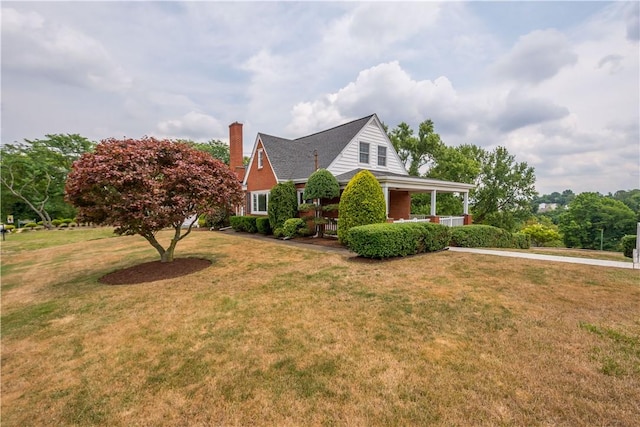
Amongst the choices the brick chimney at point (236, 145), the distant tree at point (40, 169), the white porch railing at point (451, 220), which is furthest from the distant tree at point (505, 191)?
the distant tree at point (40, 169)

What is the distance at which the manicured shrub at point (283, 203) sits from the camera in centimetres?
1513

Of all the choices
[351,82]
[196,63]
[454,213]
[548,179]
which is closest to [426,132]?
[454,213]

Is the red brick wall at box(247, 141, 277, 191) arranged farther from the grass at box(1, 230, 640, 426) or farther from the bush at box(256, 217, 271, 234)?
the grass at box(1, 230, 640, 426)

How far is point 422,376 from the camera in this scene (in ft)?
10.2

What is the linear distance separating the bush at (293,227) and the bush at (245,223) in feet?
13.0

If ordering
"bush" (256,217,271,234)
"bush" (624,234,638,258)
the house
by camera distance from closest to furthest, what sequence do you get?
"bush" (624,234,638,258), the house, "bush" (256,217,271,234)

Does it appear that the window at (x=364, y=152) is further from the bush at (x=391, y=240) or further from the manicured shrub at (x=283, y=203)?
the bush at (x=391, y=240)

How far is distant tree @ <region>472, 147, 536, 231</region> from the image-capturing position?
98.3 feet

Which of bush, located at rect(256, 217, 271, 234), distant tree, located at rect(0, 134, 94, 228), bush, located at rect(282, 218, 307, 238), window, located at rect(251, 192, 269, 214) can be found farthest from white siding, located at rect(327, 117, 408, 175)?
distant tree, located at rect(0, 134, 94, 228)

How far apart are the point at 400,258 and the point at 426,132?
72.1 ft

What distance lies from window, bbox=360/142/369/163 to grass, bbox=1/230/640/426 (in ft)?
37.5

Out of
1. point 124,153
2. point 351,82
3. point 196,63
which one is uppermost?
point 351,82

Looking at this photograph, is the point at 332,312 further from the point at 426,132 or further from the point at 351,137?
the point at 426,132

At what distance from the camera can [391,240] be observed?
8.55 meters
